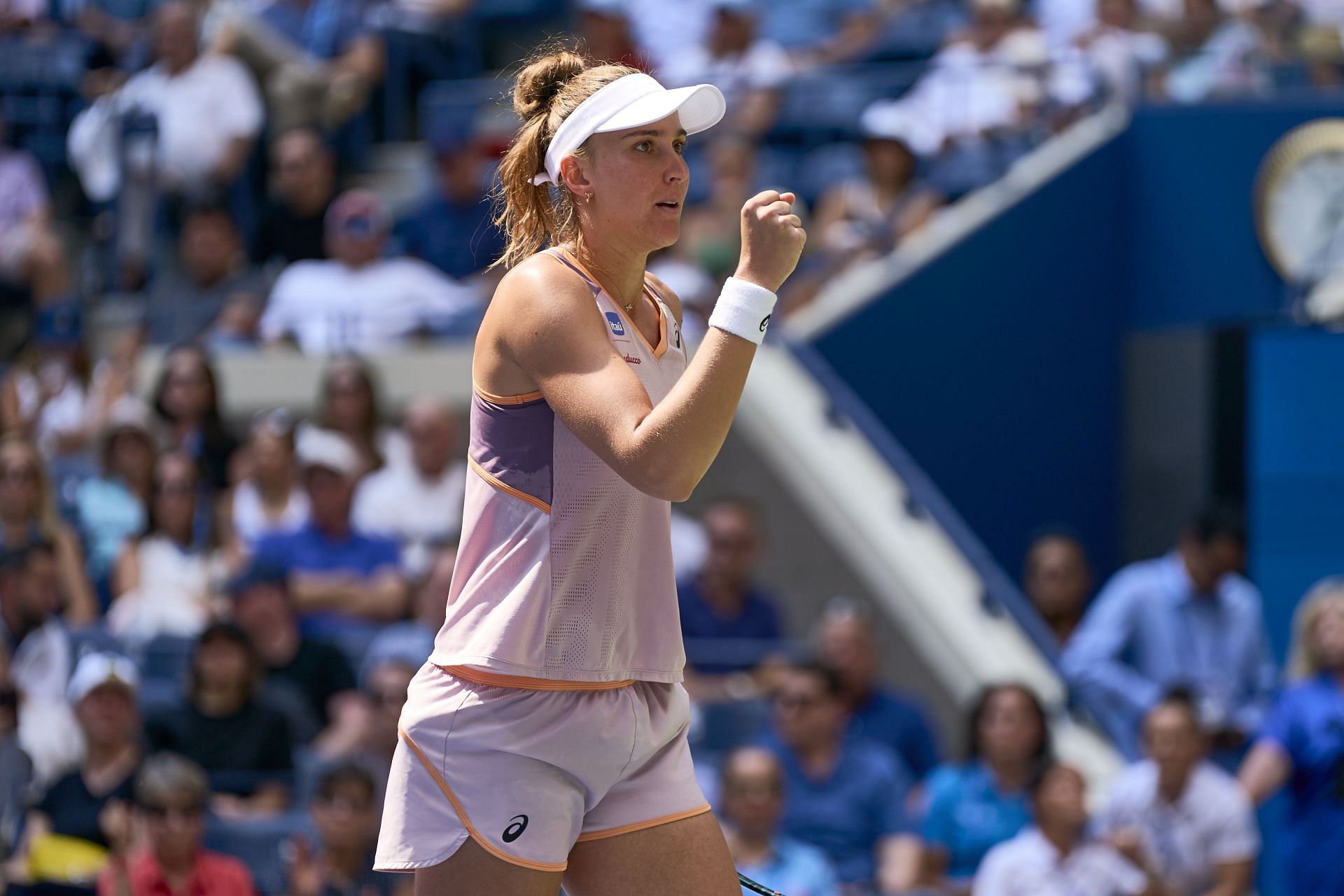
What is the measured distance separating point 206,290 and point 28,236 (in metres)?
1.46

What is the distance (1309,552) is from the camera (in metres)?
8.59

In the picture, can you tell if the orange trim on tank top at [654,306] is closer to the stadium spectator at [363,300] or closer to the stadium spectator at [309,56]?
the stadium spectator at [363,300]

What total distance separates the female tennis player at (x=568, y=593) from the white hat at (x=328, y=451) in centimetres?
494

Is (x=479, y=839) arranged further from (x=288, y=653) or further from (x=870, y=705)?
(x=288, y=653)

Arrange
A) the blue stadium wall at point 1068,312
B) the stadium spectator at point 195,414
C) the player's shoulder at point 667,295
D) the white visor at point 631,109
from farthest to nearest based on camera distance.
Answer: the blue stadium wall at point 1068,312 → the stadium spectator at point 195,414 → the player's shoulder at point 667,295 → the white visor at point 631,109

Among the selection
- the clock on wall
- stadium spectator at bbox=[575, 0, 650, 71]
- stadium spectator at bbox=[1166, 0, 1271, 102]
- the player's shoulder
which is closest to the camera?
the player's shoulder

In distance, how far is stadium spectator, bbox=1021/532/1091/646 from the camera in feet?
25.8

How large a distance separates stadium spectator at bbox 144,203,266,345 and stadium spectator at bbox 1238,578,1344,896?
5.01 metres

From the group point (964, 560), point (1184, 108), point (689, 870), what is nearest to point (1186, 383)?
point (1184, 108)

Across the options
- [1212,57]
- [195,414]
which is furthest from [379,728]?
[1212,57]

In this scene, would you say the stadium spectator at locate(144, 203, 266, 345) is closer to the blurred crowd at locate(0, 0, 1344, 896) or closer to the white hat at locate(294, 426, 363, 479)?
the blurred crowd at locate(0, 0, 1344, 896)

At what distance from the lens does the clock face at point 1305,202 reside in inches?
371

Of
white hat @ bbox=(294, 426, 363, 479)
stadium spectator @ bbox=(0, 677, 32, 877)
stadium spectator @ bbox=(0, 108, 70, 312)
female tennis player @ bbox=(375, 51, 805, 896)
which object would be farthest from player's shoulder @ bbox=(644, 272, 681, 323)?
stadium spectator @ bbox=(0, 108, 70, 312)

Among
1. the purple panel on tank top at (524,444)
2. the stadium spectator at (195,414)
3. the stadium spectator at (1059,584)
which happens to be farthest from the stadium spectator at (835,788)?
the purple panel on tank top at (524,444)
